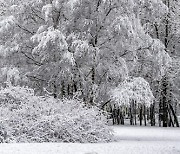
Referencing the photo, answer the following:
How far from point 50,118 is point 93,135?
1.74 meters

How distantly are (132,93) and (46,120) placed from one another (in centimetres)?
411

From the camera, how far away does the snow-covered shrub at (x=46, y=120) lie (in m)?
14.1

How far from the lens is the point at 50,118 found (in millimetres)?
14414

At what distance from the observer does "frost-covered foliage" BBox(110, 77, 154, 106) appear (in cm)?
1628

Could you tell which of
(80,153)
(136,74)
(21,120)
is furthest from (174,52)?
(80,153)

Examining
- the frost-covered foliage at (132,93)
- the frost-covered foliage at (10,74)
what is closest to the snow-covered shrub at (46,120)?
the frost-covered foliage at (132,93)

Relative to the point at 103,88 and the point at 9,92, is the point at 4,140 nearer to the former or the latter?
the point at 9,92

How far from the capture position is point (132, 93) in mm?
16391

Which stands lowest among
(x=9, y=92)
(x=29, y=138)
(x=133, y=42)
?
(x=29, y=138)

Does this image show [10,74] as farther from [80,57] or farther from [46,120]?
[46,120]

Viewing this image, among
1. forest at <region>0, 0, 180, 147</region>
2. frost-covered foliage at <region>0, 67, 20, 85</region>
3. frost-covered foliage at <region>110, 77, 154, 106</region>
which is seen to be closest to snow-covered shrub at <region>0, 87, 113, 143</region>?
forest at <region>0, 0, 180, 147</region>

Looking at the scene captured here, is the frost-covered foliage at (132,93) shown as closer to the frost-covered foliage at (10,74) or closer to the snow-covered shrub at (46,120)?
the snow-covered shrub at (46,120)

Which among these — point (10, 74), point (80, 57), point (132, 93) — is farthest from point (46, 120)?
point (80, 57)

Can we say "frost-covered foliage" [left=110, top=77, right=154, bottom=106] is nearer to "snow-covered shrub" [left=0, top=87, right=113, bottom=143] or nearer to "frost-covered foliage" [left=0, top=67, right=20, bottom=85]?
"snow-covered shrub" [left=0, top=87, right=113, bottom=143]
